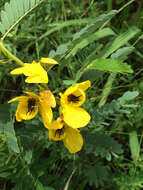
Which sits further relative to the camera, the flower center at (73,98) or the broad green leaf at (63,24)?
the broad green leaf at (63,24)

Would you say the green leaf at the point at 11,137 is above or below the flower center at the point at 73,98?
below

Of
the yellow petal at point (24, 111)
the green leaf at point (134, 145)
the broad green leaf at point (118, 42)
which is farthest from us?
the green leaf at point (134, 145)

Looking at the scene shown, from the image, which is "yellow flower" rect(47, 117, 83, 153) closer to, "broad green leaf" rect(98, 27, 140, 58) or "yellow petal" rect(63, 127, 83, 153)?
"yellow petal" rect(63, 127, 83, 153)

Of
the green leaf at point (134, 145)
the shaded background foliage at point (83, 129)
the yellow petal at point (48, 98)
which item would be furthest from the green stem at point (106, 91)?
the yellow petal at point (48, 98)

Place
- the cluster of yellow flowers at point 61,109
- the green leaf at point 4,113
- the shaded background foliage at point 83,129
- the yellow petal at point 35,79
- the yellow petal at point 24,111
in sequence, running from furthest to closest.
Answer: the shaded background foliage at point 83,129, the green leaf at point 4,113, the yellow petal at point 24,111, the cluster of yellow flowers at point 61,109, the yellow petal at point 35,79

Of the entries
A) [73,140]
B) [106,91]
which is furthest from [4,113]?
[106,91]

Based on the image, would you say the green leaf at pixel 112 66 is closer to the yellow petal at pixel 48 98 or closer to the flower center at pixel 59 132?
the yellow petal at pixel 48 98
